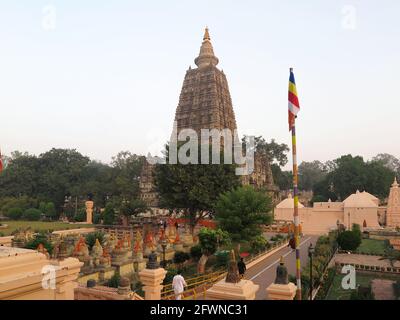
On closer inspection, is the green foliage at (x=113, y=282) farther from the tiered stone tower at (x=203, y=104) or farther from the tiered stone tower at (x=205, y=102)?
the tiered stone tower at (x=205, y=102)

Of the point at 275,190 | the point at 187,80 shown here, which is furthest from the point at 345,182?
the point at 187,80

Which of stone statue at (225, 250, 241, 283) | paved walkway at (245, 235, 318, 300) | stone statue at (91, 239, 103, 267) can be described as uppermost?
stone statue at (225, 250, 241, 283)

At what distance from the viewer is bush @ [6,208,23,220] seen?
2094 inches

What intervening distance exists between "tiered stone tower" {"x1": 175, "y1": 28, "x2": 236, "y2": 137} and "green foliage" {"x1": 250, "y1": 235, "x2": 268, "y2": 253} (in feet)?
88.4

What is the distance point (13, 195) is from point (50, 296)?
211ft

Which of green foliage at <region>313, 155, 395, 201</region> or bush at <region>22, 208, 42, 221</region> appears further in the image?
green foliage at <region>313, 155, 395, 201</region>

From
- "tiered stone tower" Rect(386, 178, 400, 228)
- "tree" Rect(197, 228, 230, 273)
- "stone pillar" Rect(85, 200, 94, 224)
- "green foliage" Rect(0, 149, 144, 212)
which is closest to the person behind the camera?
"tree" Rect(197, 228, 230, 273)

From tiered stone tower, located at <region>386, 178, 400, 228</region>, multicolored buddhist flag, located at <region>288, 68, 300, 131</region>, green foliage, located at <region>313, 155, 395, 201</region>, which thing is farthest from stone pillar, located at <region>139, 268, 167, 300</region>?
green foliage, located at <region>313, 155, 395, 201</region>

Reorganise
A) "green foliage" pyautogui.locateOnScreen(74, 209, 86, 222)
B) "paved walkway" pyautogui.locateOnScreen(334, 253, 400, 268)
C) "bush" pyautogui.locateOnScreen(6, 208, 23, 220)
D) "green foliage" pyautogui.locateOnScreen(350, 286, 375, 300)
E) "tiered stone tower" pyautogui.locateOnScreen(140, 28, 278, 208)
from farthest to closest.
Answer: "bush" pyautogui.locateOnScreen(6, 208, 23, 220) < "tiered stone tower" pyautogui.locateOnScreen(140, 28, 278, 208) < "green foliage" pyautogui.locateOnScreen(74, 209, 86, 222) < "paved walkway" pyautogui.locateOnScreen(334, 253, 400, 268) < "green foliage" pyautogui.locateOnScreen(350, 286, 375, 300)

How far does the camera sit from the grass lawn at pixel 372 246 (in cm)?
2921

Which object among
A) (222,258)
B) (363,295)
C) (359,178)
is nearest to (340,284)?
(363,295)

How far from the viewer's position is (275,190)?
65250mm

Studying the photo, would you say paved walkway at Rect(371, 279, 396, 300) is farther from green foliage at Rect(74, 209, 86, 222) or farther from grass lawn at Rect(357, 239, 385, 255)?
green foliage at Rect(74, 209, 86, 222)
